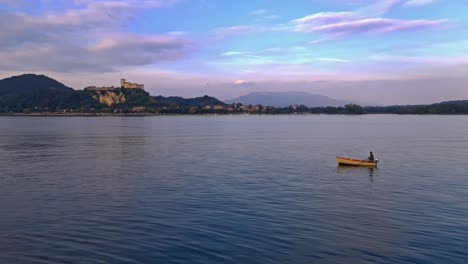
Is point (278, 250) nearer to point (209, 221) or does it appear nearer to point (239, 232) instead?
point (239, 232)

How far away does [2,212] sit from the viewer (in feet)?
101

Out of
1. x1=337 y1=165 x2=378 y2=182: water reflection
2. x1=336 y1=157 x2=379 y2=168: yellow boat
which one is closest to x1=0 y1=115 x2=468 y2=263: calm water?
x1=337 y1=165 x2=378 y2=182: water reflection

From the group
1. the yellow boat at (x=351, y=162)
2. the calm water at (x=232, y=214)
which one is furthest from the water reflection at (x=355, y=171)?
the yellow boat at (x=351, y=162)

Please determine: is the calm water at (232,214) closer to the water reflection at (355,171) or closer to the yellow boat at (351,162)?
the water reflection at (355,171)

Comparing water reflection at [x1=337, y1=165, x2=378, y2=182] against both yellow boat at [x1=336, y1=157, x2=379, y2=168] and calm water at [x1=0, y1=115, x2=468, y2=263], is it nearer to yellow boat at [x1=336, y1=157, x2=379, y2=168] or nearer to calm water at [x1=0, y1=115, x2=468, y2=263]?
calm water at [x1=0, y1=115, x2=468, y2=263]

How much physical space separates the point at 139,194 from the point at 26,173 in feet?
68.3

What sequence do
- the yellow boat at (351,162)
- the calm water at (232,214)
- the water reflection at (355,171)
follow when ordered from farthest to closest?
the yellow boat at (351,162) → the water reflection at (355,171) → the calm water at (232,214)

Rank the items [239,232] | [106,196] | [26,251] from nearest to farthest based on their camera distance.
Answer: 1. [26,251]
2. [239,232]
3. [106,196]

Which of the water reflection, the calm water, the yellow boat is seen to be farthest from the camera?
the yellow boat

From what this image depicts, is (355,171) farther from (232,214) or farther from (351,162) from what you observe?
(232,214)

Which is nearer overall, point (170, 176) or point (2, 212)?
point (2, 212)

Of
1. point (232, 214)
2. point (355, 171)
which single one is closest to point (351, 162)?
point (355, 171)

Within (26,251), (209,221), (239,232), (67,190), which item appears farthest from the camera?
(67,190)

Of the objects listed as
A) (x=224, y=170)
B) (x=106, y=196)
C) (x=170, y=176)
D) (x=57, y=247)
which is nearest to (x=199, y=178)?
(x=170, y=176)
